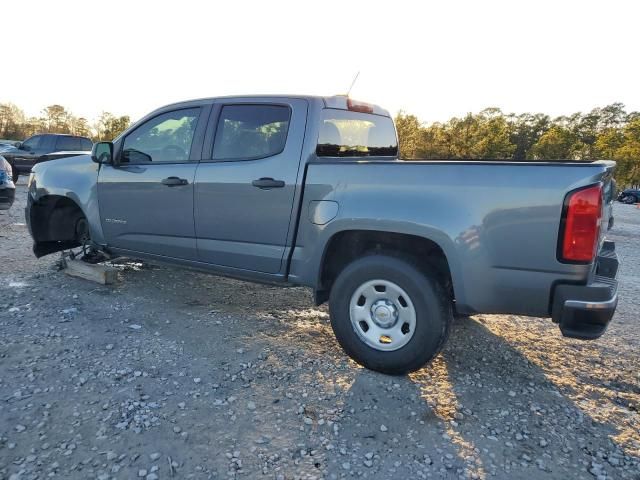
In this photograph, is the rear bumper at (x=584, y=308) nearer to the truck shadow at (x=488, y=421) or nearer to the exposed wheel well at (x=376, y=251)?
the truck shadow at (x=488, y=421)

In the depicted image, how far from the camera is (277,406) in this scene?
2828 mm

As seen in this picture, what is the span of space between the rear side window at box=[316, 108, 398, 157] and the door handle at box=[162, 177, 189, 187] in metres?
1.24

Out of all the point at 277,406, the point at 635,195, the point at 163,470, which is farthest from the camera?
the point at 635,195

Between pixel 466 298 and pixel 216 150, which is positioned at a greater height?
pixel 216 150

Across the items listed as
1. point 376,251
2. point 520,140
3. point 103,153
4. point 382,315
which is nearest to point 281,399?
point 382,315

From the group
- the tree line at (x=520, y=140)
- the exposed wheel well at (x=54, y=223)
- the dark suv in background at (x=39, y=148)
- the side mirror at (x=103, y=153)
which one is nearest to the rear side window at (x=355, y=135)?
the side mirror at (x=103, y=153)

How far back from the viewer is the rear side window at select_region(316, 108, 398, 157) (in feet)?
12.1

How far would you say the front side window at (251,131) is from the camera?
3.69 meters

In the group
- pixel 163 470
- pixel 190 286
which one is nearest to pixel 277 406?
pixel 163 470

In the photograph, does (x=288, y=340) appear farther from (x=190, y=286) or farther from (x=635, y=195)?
(x=635, y=195)

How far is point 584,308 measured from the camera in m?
2.61

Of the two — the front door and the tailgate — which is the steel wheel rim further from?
the front door

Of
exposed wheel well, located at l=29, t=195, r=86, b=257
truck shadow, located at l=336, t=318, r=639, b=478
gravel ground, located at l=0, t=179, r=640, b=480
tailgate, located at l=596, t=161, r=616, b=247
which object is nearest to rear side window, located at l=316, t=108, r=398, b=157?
gravel ground, located at l=0, t=179, r=640, b=480

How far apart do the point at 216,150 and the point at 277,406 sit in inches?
86.6
